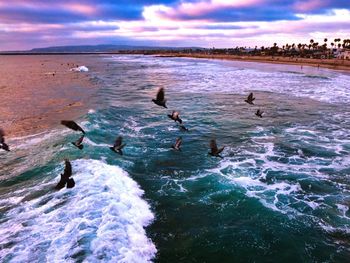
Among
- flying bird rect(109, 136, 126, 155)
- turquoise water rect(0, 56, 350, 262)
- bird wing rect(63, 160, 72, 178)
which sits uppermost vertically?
flying bird rect(109, 136, 126, 155)

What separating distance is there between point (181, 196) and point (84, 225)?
473 cm

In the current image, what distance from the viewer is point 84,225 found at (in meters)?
14.0

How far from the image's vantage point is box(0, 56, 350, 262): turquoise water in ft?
42.6

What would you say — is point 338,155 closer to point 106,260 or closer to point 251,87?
point 106,260

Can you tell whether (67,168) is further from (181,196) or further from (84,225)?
(181,196)

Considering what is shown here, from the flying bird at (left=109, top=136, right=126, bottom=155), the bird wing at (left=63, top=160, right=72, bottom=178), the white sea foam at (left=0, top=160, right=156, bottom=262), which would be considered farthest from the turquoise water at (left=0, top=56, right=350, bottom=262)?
the flying bird at (left=109, top=136, right=126, bottom=155)

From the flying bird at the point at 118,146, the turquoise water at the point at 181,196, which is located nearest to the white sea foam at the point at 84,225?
the turquoise water at the point at 181,196

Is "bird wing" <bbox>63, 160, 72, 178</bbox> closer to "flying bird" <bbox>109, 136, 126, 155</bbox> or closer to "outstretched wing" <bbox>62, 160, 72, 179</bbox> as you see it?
"outstretched wing" <bbox>62, 160, 72, 179</bbox>

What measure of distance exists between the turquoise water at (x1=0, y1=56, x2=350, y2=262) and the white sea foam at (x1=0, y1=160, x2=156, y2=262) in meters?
0.04

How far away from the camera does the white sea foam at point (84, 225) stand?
12383 millimetres

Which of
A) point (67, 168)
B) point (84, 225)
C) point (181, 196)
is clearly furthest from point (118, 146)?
point (181, 196)

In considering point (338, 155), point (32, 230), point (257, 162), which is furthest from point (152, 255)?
point (338, 155)

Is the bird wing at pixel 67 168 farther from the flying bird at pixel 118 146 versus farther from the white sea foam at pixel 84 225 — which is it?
the flying bird at pixel 118 146

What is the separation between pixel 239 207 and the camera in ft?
53.2
